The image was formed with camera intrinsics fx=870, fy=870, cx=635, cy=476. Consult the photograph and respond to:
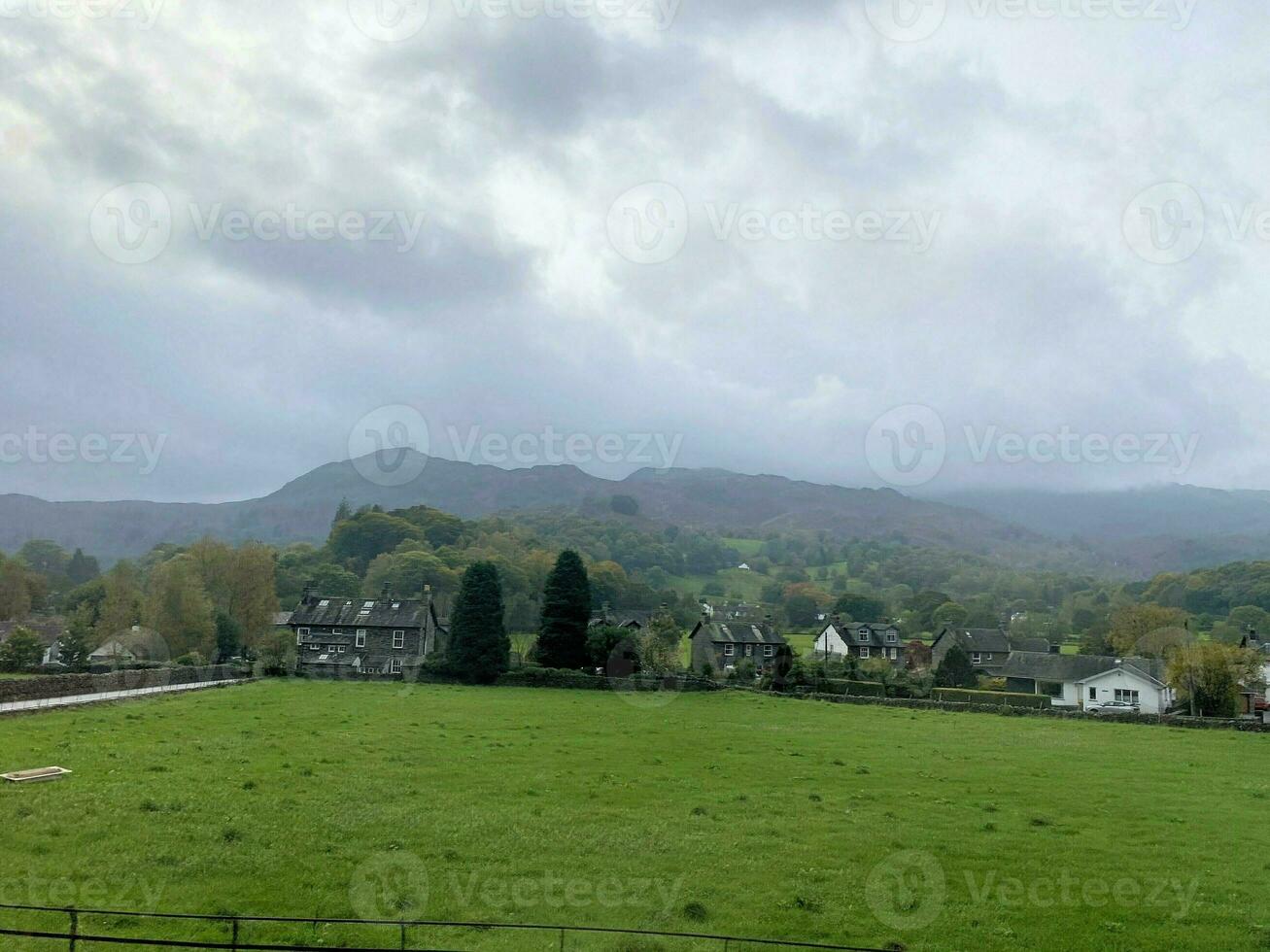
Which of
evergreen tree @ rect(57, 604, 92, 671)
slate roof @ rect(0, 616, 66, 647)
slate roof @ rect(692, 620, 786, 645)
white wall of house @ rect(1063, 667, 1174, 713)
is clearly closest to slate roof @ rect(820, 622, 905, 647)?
slate roof @ rect(692, 620, 786, 645)

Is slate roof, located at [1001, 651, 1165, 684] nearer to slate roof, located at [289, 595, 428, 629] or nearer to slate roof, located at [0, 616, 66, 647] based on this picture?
slate roof, located at [289, 595, 428, 629]

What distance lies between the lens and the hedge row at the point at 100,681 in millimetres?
43000

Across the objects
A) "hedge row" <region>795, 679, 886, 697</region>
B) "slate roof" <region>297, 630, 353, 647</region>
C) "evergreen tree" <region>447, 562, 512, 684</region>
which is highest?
"evergreen tree" <region>447, 562, 512, 684</region>

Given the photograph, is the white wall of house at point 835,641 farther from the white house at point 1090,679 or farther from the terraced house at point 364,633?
the terraced house at point 364,633

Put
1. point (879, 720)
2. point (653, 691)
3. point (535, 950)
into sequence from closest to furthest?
1. point (535, 950)
2. point (879, 720)
3. point (653, 691)

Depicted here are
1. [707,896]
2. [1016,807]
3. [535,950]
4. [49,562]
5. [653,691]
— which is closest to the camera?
[535,950]

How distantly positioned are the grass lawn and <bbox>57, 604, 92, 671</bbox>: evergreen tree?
4538 cm

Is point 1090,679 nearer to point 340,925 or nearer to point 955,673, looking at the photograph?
point 955,673

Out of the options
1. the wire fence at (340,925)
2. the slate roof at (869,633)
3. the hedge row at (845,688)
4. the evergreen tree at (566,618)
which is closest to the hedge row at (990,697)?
the hedge row at (845,688)

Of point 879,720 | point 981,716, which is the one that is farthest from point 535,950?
point 981,716

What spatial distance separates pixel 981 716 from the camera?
181 ft

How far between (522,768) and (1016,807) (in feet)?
50.4

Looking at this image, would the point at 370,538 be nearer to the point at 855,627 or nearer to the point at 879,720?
the point at 855,627

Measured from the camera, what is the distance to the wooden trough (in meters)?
23.3
